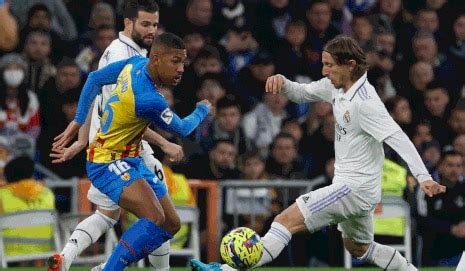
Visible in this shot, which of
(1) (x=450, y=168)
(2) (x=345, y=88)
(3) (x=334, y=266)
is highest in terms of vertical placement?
(2) (x=345, y=88)

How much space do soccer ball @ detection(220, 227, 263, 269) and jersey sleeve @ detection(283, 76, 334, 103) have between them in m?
1.22

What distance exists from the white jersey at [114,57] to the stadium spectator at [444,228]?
4.90 metres

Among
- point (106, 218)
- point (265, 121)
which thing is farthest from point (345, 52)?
point (265, 121)

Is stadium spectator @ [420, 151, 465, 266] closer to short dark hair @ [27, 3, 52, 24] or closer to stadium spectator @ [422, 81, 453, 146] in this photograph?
stadium spectator @ [422, 81, 453, 146]

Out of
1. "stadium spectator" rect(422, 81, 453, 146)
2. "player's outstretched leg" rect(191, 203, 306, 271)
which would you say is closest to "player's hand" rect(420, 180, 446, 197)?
"player's outstretched leg" rect(191, 203, 306, 271)

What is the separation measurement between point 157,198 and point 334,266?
4.88 m

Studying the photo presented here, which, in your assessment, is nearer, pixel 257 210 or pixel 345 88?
pixel 345 88

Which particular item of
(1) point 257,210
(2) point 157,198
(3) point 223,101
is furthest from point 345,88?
(3) point 223,101

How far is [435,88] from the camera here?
16.9 metres

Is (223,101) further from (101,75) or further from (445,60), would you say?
(101,75)

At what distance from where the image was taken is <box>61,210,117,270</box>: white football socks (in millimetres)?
10633

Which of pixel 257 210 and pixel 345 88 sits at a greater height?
pixel 345 88

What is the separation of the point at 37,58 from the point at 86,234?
5040 millimetres

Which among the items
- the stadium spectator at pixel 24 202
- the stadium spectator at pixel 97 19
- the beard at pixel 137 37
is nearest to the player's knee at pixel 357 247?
the beard at pixel 137 37
